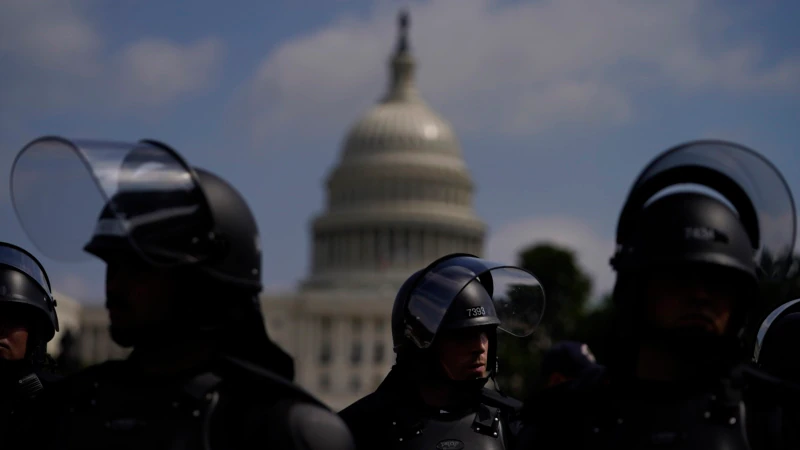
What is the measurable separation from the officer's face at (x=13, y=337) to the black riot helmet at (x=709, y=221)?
356 centimetres

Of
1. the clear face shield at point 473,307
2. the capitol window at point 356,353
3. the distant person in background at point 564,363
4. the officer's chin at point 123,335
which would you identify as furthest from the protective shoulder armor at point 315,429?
the capitol window at point 356,353

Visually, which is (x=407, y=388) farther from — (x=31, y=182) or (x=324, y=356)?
(x=324, y=356)

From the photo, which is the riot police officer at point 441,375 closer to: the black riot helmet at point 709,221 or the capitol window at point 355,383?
the black riot helmet at point 709,221

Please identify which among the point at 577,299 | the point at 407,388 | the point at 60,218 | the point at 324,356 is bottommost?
the point at 324,356

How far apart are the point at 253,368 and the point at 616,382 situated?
4.17 ft

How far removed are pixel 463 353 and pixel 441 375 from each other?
0.17 meters

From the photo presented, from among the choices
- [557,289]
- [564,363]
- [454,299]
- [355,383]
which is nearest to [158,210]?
[454,299]

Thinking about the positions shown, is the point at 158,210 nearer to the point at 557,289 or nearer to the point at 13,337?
the point at 13,337

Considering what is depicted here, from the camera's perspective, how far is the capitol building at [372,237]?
153750 mm

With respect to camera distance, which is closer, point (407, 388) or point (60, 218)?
point (60, 218)

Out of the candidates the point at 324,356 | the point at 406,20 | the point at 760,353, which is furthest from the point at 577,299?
the point at 760,353

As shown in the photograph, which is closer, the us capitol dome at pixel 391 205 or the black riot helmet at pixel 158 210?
the black riot helmet at pixel 158 210

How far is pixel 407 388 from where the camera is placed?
8.80 m

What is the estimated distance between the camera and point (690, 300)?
581 cm
